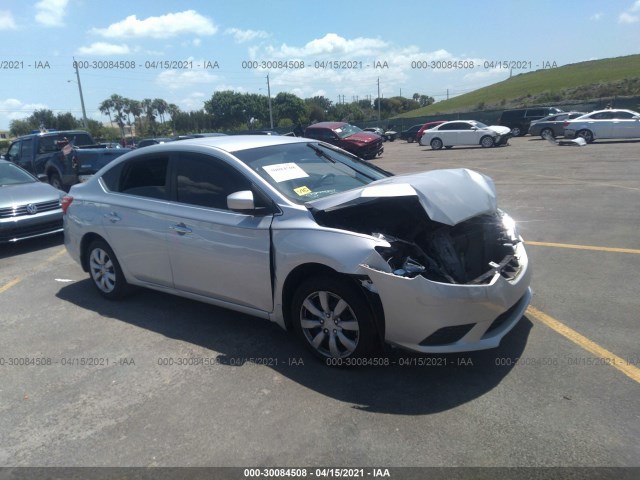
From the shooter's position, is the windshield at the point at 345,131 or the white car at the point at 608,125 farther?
the windshield at the point at 345,131

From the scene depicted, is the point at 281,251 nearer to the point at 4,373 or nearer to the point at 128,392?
the point at 128,392

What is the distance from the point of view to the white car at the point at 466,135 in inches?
1043

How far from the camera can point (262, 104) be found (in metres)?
95.2

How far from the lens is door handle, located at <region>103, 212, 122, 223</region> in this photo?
5.21 m

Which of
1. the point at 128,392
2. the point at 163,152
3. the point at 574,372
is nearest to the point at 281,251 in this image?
the point at 128,392

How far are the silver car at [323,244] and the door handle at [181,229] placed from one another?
0.05 feet

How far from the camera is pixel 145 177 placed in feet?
16.8

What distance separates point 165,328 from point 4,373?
1.34 metres

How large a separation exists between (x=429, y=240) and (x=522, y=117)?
33436 millimetres

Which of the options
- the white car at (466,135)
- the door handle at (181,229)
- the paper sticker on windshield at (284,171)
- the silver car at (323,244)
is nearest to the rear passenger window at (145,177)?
the silver car at (323,244)

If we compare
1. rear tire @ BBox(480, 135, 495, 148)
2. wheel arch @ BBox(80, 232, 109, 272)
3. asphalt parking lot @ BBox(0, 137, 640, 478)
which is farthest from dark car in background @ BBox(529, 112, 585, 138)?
wheel arch @ BBox(80, 232, 109, 272)

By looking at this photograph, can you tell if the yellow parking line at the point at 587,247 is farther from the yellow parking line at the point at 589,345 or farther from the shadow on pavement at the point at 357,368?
the shadow on pavement at the point at 357,368

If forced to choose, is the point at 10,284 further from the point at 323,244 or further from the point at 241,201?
the point at 323,244

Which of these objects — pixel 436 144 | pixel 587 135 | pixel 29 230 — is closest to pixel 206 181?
pixel 29 230
